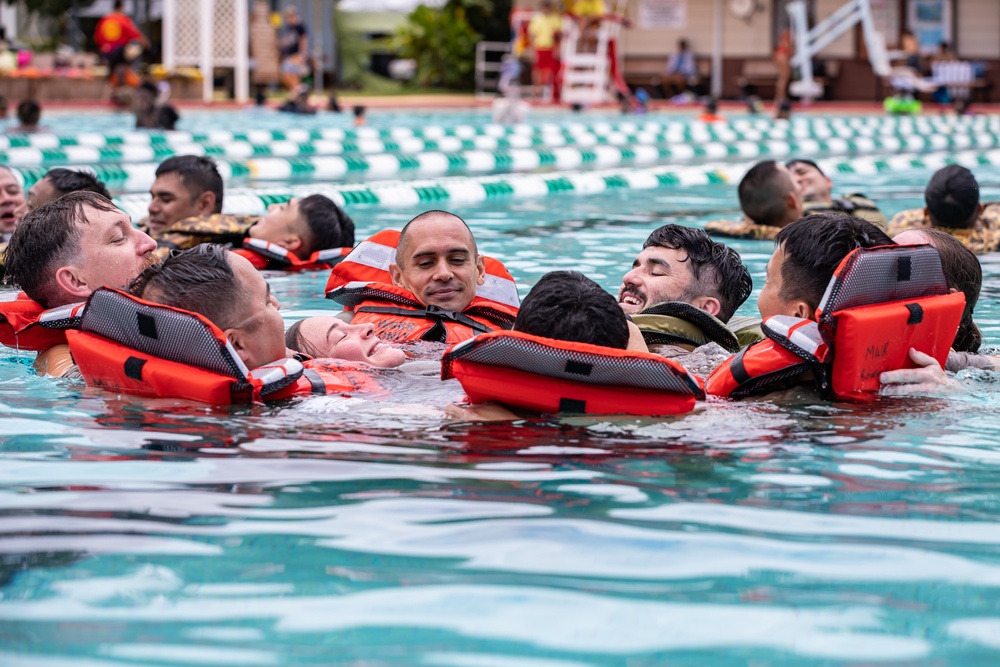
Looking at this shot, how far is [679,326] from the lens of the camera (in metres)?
4.13

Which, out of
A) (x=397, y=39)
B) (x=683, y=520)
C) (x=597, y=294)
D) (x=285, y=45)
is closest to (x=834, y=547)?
(x=683, y=520)

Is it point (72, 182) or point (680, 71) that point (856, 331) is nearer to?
point (72, 182)

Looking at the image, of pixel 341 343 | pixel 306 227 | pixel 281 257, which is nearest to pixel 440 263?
pixel 341 343

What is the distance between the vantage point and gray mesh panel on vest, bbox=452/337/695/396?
10.8ft

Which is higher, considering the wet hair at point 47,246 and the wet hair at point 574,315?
the wet hair at point 47,246

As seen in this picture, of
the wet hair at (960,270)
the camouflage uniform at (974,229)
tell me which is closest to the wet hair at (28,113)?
the camouflage uniform at (974,229)

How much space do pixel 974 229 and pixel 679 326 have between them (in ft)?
12.0

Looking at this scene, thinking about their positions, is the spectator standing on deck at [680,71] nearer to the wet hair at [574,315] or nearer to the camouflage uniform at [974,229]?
the camouflage uniform at [974,229]

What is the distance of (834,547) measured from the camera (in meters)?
2.58

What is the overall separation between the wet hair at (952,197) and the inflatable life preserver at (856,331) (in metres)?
3.23

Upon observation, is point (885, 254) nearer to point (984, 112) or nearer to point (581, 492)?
point (581, 492)

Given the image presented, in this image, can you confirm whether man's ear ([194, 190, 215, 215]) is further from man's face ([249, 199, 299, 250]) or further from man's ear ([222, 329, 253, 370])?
man's ear ([222, 329, 253, 370])

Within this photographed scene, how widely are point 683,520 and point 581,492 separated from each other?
10.1 inches

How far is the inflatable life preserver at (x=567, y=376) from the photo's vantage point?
328 centimetres
